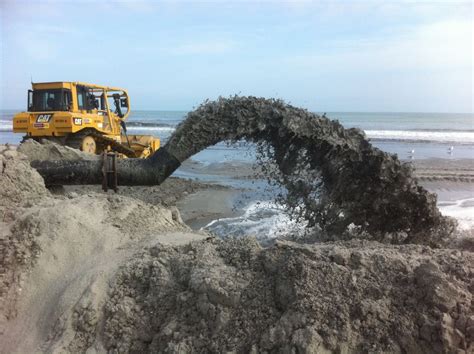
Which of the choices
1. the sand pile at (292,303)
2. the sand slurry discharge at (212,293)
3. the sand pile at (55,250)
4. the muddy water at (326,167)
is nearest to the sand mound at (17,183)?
the sand pile at (55,250)

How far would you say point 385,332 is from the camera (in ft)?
7.50

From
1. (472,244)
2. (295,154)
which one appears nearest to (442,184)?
(472,244)

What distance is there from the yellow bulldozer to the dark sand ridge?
692cm

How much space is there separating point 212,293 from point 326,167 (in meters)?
2.01

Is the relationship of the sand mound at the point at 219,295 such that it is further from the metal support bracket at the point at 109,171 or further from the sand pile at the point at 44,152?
the sand pile at the point at 44,152

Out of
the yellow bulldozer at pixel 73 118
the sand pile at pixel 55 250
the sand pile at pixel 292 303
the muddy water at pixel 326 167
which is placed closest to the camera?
the sand pile at pixel 292 303

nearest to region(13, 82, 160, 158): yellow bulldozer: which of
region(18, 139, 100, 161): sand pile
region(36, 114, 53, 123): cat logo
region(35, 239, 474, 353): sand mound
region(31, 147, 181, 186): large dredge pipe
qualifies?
region(36, 114, 53, 123): cat logo

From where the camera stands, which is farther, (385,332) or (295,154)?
(295,154)

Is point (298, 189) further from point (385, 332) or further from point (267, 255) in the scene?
point (385, 332)

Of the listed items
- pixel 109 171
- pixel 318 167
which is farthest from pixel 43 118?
pixel 318 167

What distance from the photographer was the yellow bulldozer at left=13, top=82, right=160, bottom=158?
34.8ft

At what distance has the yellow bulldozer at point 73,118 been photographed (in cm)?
1062

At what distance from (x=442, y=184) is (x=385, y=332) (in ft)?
32.5

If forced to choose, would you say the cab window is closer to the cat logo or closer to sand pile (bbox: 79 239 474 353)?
the cat logo
